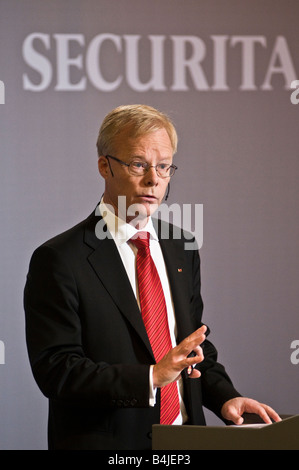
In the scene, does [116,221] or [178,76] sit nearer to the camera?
[116,221]

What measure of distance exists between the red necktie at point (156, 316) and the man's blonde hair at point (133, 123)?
325mm

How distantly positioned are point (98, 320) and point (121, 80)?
5.81ft

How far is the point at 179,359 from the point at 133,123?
0.74m

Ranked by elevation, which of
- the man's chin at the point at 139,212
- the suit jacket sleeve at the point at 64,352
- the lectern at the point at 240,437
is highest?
the man's chin at the point at 139,212

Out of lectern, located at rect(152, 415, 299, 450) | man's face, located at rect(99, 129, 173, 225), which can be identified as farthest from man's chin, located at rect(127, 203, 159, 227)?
lectern, located at rect(152, 415, 299, 450)

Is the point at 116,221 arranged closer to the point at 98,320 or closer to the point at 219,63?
the point at 98,320

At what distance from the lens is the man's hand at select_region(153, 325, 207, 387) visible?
1.56 meters

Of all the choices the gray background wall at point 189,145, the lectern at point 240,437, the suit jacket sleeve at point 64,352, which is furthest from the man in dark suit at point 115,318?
the gray background wall at point 189,145

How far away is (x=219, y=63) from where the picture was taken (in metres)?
3.31

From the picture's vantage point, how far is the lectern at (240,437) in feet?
4.49

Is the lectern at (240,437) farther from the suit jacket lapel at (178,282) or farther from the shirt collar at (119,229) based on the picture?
the shirt collar at (119,229)

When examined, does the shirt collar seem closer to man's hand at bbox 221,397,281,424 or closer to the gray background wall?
man's hand at bbox 221,397,281,424

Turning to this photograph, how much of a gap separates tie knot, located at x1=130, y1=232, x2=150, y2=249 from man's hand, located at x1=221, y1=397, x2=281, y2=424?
524 millimetres
